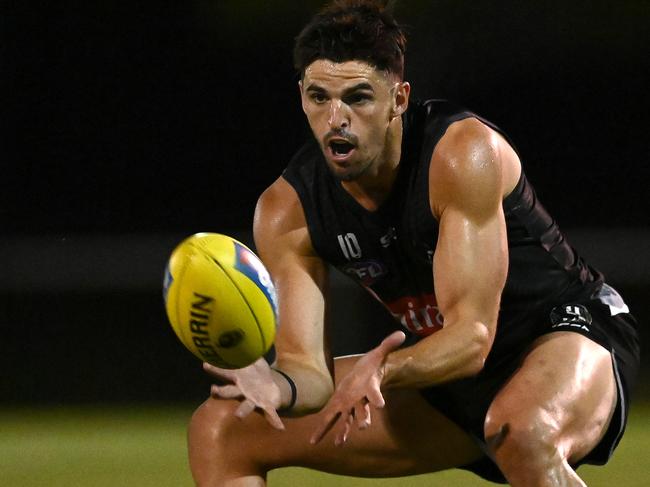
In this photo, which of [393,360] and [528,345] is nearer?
[393,360]

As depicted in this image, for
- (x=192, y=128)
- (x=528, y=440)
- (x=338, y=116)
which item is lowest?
(x=528, y=440)

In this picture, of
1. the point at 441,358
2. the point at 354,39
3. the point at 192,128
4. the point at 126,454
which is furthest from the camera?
the point at 192,128

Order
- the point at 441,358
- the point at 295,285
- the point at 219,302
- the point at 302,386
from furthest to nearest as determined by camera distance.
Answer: the point at 295,285, the point at 302,386, the point at 441,358, the point at 219,302

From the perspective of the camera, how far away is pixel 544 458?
10.1 feet

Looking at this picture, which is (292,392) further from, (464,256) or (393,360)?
(464,256)

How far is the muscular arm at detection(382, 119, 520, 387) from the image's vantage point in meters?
3.09

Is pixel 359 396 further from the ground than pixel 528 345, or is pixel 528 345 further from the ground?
pixel 359 396

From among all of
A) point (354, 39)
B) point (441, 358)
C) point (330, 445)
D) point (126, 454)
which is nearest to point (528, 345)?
point (441, 358)

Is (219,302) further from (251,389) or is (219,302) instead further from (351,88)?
(351,88)

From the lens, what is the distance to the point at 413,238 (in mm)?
3514

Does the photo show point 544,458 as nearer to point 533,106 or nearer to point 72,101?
point 533,106

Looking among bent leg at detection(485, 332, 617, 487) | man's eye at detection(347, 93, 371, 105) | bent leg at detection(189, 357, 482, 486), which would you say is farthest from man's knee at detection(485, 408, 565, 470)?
man's eye at detection(347, 93, 371, 105)

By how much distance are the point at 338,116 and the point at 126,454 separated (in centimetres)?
290

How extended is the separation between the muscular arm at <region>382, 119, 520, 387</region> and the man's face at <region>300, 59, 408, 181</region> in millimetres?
188
